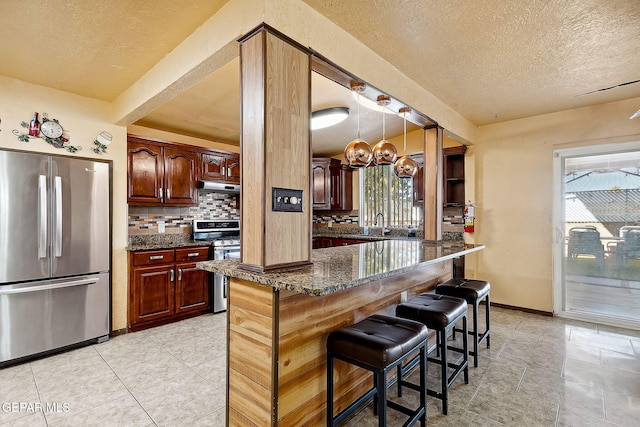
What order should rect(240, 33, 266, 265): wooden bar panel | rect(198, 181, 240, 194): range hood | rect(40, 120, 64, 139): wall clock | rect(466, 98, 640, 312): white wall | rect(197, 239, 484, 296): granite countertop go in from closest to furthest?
rect(197, 239, 484, 296): granite countertop < rect(240, 33, 266, 265): wooden bar panel < rect(40, 120, 64, 139): wall clock < rect(466, 98, 640, 312): white wall < rect(198, 181, 240, 194): range hood

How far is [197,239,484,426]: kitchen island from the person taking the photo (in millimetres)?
1486

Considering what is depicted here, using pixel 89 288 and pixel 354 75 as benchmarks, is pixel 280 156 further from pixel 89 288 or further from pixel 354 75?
pixel 89 288

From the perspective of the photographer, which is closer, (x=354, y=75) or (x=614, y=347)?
(x=354, y=75)

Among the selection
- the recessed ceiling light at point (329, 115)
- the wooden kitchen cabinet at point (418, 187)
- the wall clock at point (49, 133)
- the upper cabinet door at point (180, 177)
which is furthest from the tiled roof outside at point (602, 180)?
the wall clock at point (49, 133)

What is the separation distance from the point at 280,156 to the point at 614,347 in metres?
3.70

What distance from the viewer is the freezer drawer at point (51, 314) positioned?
263cm

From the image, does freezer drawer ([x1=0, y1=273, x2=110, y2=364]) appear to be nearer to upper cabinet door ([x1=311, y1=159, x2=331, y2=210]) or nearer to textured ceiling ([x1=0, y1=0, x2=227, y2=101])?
textured ceiling ([x1=0, y1=0, x2=227, y2=101])

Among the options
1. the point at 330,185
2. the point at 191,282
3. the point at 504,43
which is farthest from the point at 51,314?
the point at 504,43

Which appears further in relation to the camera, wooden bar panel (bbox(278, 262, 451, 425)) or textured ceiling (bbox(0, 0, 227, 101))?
textured ceiling (bbox(0, 0, 227, 101))

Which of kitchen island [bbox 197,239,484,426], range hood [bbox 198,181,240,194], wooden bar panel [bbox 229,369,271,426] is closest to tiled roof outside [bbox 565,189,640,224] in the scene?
kitchen island [bbox 197,239,484,426]

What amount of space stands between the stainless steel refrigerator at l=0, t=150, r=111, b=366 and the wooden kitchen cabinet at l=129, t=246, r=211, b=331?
0.92 feet

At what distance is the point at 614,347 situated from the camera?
294 centimetres

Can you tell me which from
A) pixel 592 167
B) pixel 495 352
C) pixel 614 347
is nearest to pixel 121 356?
pixel 495 352

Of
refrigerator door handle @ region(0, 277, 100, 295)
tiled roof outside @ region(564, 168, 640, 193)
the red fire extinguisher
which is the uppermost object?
tiled roof outside @ region(564, 168, 640, 193)
